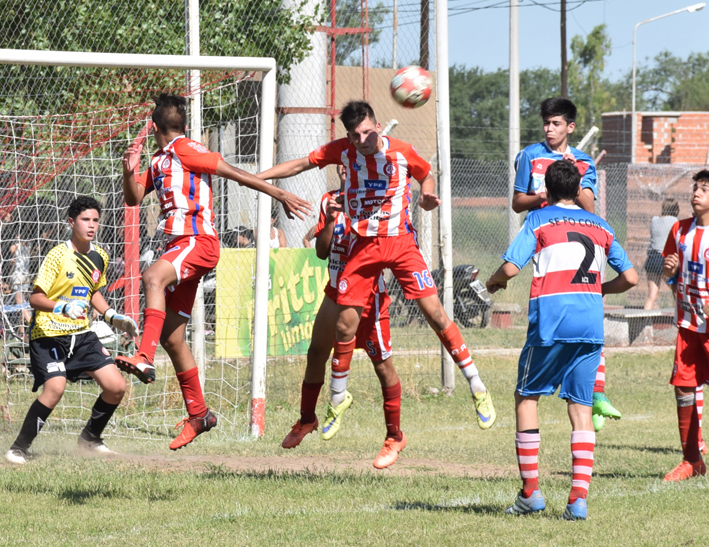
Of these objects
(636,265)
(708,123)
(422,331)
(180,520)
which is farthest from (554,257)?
(708,123)

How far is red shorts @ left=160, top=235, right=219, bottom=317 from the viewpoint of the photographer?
6465 millimetres

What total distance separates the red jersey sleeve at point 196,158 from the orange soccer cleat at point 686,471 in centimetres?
402

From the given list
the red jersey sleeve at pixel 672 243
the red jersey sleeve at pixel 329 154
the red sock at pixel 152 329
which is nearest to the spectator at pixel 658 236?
the red jersey sleeve at pixel 672 243

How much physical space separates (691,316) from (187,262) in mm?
3812

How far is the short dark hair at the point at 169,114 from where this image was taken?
21.7ft

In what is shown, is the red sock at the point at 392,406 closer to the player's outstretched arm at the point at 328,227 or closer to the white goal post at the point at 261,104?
the player's outstretched arm at the point at 328,227

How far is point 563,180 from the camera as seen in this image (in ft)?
18.5

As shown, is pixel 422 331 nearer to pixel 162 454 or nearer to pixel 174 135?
pixel 162 454

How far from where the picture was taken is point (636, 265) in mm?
17078

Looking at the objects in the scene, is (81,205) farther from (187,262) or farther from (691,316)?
(691,316)

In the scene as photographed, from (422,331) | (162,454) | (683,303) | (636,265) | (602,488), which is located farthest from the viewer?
(636,265)

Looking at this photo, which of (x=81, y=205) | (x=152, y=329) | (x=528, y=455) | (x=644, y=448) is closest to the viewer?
(x=528, y=455)

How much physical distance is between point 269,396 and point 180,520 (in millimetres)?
5173

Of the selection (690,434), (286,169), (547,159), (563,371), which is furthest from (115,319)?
(690,434)
